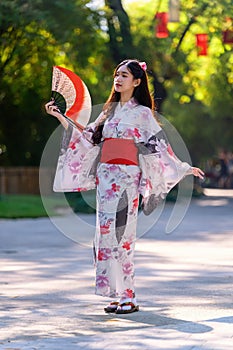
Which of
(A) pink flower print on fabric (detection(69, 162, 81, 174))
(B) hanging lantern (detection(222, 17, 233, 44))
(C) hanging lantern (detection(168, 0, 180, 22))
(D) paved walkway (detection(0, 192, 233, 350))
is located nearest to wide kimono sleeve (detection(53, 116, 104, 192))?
(A) pink flower print on fabric (detection(69, 162, 81, 174))

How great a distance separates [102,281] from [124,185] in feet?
2.49

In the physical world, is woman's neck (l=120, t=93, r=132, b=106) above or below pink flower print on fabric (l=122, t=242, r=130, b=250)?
above

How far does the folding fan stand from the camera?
8.46 meters

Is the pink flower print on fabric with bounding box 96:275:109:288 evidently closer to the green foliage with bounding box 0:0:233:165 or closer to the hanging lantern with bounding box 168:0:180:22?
the hanging lantern with bounding box 168:0:180:22

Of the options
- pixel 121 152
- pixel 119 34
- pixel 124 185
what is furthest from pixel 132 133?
pixel 119 34

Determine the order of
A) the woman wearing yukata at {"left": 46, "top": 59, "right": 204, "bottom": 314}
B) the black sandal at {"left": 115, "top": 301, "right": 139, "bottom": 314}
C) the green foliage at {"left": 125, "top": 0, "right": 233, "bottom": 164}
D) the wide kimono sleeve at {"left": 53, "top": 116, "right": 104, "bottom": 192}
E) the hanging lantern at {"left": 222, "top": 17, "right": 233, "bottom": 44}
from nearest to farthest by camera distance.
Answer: the black sandal at {"left": 115, "top": 301, "right": 139, "bottom": 314}, the woman wearing yukata at {"left": 46, "top": 59, "right": 204, "bottom": 314}, the wide kimono sleeve at {"left": 53, "top": 116, "right": 104, "bottom": 192}, the hanging lantern at {"left": 222, "top": 17, "right": 233, "bottom": 44}, the green foliage at {"left": 125, "top": 0, "right": 233, "bottom": 164}

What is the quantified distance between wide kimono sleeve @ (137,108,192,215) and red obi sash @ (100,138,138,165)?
0.09 m

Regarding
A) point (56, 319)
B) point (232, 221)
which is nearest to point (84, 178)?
point (56, 319)

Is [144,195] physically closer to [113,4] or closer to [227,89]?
[113,4]

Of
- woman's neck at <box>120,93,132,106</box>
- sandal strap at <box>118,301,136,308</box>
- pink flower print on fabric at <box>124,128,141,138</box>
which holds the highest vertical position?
woman's neck at <box>120,93,132,106</box>

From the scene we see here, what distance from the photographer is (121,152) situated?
807 cm

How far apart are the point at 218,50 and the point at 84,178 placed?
25042mm

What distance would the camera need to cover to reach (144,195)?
8.23 meters

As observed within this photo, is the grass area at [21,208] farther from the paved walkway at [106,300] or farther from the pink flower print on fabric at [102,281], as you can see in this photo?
the pink flower print on fabric at [102,281]
